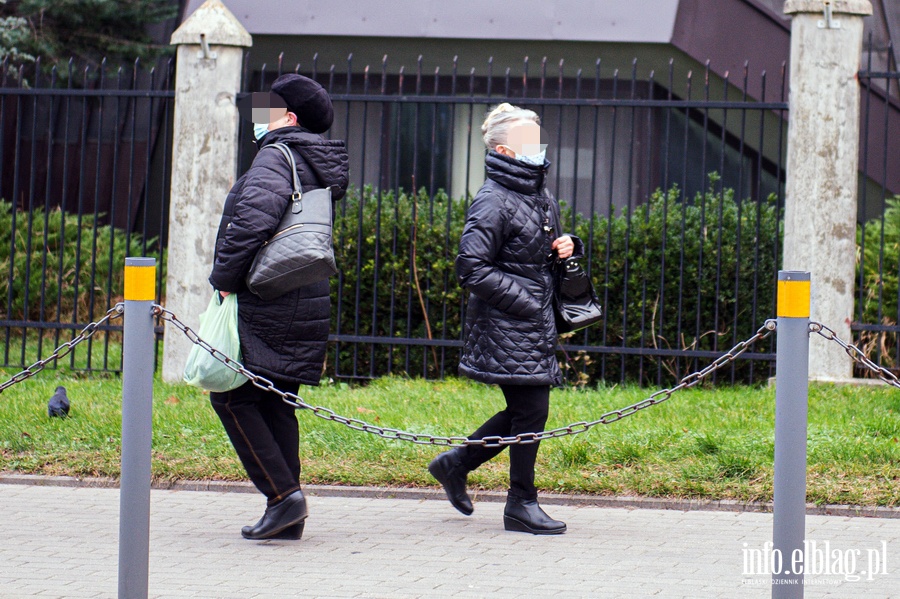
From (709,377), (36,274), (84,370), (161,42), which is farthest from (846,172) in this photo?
(161,42)

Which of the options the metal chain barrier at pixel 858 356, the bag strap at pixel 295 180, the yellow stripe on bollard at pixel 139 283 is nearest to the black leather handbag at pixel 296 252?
the bag strap at pixel 295 180

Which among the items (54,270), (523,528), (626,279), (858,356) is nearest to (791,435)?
(858,356)

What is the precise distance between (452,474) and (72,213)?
792 centimetres

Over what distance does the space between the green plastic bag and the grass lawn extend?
128cm

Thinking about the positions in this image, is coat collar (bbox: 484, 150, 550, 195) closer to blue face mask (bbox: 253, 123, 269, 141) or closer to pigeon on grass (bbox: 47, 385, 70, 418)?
blue face mask (bbox: 253, 123, 269, 141)

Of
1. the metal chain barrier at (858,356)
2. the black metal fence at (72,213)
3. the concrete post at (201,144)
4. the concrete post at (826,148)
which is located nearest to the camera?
the metal chain barrier at (858,356)

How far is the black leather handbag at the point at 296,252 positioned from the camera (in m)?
4.36

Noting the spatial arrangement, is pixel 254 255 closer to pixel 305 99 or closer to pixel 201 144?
pixel 305 99

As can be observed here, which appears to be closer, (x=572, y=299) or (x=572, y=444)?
(x=572, y=299)

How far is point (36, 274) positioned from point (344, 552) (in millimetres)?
6055

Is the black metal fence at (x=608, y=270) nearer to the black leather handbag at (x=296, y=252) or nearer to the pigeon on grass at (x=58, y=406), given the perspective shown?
the pigeon on grass at (x=58, y=406)

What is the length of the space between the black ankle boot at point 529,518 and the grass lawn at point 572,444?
61cm

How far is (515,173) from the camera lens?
4.68 m

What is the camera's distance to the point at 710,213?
8.06 meters
